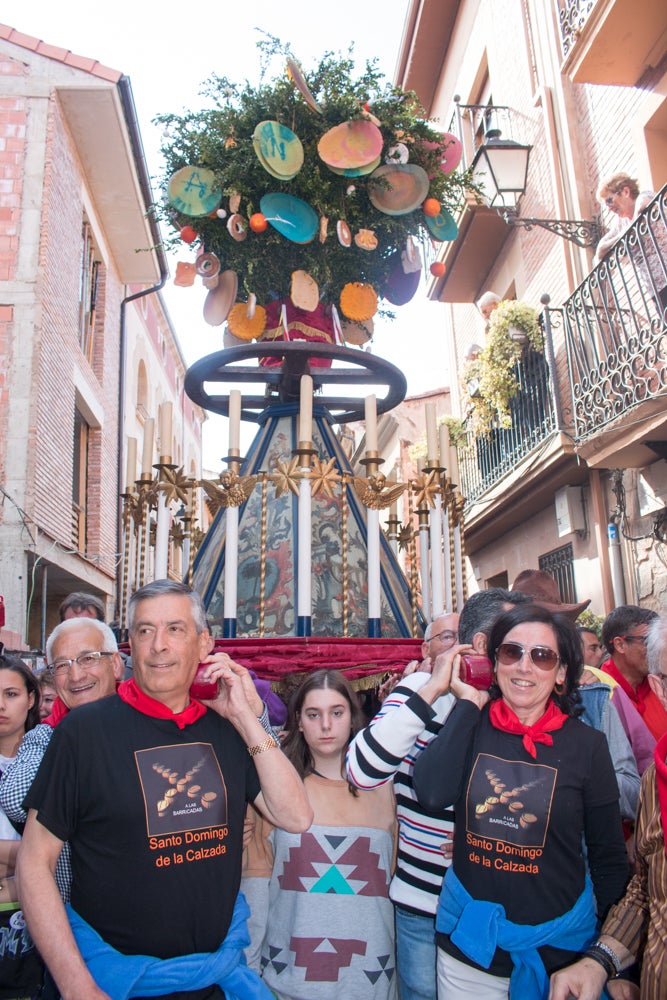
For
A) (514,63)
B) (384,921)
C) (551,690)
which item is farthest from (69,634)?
(514,63)

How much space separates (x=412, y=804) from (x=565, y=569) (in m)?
7.28

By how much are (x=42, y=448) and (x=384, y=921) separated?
861cm

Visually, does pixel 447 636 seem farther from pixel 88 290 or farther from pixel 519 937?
pixel 88 290

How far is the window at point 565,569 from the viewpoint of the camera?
9438mm

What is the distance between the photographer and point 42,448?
10.2m

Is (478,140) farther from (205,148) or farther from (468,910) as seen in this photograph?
(468,910)

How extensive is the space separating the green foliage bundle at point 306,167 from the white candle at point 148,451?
3.17ft

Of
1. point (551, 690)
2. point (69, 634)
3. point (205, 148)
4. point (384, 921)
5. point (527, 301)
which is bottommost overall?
point (384, 921)

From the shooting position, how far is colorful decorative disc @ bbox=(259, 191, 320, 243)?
432 centimetres

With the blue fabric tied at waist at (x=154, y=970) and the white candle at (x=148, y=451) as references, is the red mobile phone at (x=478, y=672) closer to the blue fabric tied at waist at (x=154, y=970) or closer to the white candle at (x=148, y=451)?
the blue fabric tied at waist at (x=154, y=970)

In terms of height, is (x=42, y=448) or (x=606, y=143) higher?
(x=606, y=143)

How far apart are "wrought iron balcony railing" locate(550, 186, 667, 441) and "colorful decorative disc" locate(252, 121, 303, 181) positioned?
3.29 meters

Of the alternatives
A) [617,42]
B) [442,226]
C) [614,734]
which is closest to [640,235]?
[617,42]

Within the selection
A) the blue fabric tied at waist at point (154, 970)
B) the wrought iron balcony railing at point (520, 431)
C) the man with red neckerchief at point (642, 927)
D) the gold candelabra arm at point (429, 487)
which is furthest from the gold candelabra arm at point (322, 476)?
the wrought iron balcony railing at point (520, 431)
